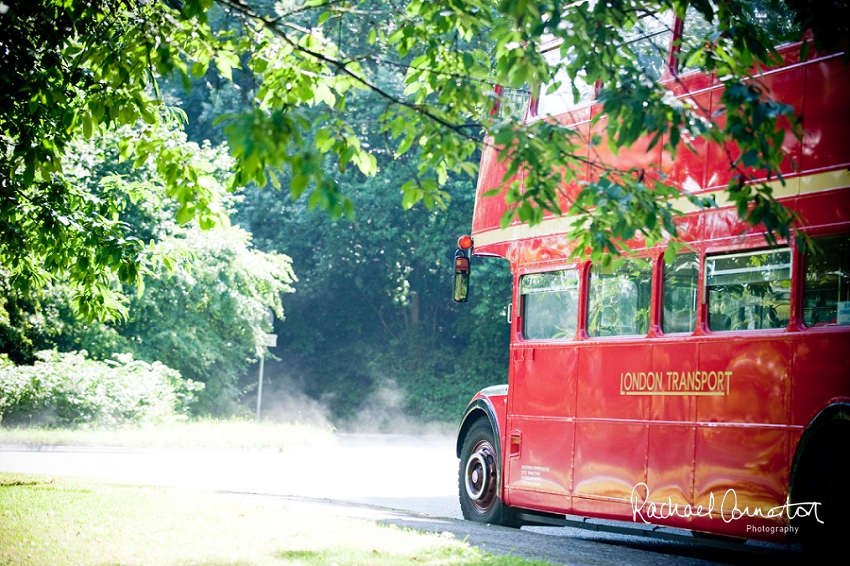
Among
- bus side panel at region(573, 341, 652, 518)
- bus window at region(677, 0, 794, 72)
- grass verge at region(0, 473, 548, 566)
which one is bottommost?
grass verge at region(0, 473, 548, 566)

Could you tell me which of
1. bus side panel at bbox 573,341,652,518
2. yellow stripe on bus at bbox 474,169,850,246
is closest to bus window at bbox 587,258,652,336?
bus side panel at bbox 573,341,652,518

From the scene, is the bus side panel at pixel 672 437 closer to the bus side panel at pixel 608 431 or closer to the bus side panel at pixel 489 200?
the bus side panel at pixel 608 431

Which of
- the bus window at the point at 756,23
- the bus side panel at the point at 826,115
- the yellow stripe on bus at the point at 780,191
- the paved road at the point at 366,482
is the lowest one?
the paved road at the point at 366,482

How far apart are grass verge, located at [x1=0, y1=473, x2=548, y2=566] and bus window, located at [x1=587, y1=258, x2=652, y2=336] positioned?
256 centimetres

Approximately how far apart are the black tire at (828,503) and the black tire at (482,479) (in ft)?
14.5

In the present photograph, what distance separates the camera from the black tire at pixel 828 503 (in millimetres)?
7020

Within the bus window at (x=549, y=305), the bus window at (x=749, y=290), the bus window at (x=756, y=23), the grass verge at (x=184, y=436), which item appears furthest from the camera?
the grass verge at (x=184, y=436)

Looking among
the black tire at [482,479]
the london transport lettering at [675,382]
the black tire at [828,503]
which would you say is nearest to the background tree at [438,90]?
the london transport lettering at [675,382]

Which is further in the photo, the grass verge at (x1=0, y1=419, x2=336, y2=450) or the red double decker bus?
the grass verge at (x1=0, y1=419, x2=336, y2=450)

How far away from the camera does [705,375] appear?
27.6 feet

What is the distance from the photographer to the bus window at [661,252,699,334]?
28.5 ft

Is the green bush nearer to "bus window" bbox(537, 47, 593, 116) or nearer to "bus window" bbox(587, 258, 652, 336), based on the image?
"bus window" bbox(537, 47, 593, 116)

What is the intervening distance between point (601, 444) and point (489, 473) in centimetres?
226

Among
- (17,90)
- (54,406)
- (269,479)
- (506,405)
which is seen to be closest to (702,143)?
(506,405)
